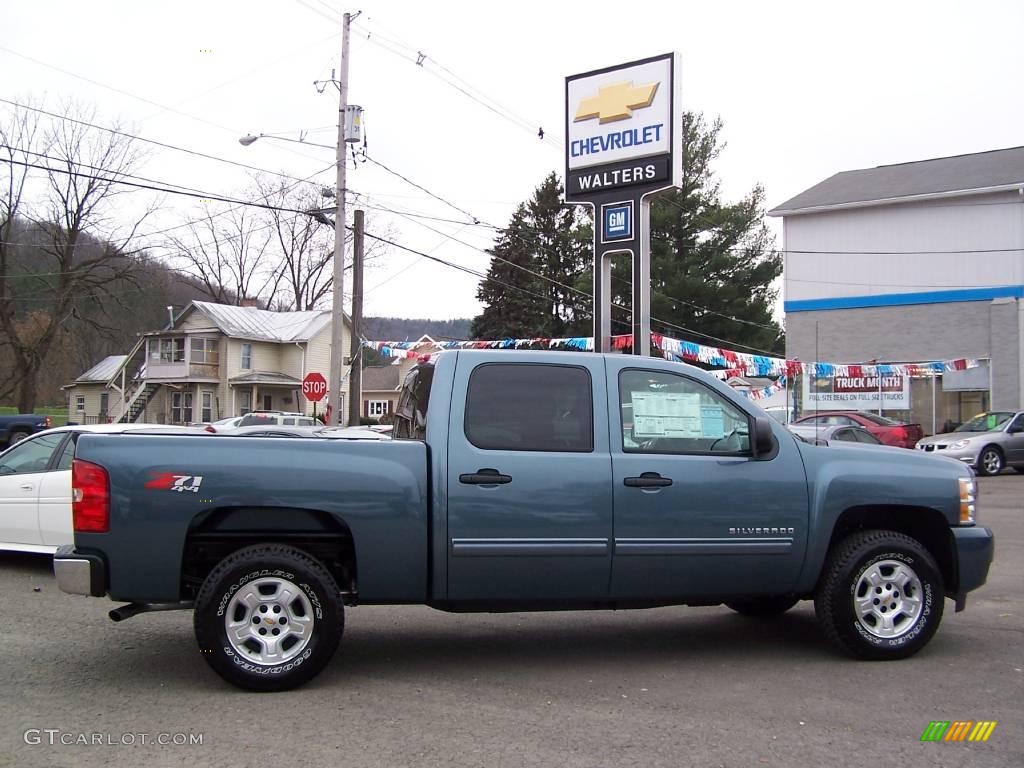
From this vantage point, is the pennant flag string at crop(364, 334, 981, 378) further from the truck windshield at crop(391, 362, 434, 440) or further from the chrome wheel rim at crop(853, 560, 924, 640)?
the chrome wheel rim at crop(853, 560, 924, 640)

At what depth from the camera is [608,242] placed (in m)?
17.9

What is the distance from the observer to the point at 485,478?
530 centimetres

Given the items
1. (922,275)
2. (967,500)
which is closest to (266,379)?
(922,275)

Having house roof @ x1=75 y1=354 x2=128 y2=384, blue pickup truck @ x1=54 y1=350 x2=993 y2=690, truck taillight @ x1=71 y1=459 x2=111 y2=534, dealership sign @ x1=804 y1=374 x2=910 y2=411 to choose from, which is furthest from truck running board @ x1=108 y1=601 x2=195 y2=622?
house roof @ x1=75 y1=354 x2=128 y2=384

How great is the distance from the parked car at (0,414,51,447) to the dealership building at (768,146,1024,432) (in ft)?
89.3

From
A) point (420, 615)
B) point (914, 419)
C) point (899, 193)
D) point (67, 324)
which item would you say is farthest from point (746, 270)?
point (420, 615)

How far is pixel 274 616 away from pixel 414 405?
157 cm

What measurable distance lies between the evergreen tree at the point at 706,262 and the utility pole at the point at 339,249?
21903mm

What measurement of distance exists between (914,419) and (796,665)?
94.5ft

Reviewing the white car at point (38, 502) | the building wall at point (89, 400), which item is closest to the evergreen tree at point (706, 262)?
the building wall at point (89, 400)

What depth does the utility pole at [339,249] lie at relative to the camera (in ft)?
76.2

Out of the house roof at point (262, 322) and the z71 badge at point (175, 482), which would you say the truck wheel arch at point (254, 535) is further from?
the house roof at point (262, 322)

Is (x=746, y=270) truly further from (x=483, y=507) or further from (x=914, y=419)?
(x=483, y=507)

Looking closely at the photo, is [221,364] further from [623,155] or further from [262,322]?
[623,155]
